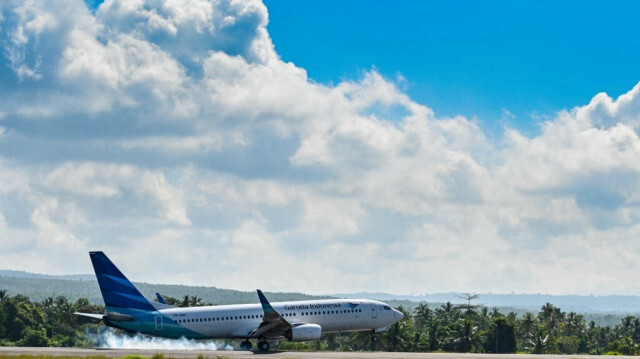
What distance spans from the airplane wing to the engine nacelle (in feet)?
2.09

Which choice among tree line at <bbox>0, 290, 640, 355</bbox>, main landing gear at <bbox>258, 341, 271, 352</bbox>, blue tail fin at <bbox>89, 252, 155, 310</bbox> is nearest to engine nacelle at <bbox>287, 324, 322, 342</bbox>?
main landing gear at <bbox>258, 341, 271, 352</bbox>

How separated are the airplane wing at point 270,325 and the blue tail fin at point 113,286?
32.8 feet

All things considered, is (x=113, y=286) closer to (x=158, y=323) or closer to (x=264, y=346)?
(x=158, y=323)

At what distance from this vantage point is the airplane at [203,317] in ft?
252

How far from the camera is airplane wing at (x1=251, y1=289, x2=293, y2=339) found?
75000mm

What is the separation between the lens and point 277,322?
76062 mm

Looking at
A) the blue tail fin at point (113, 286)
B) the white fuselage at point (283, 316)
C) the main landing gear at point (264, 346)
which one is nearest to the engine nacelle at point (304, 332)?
the main landing gear at point (264, 346)

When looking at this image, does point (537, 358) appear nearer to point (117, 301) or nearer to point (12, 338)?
point (117, 301)

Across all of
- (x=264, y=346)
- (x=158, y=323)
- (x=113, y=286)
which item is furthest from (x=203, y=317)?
(x=113, y=286)

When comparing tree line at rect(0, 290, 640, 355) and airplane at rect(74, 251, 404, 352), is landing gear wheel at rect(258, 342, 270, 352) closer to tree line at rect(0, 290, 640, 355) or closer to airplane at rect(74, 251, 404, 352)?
airplane at rect(74, 251, 404, 352)

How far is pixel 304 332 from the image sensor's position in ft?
254

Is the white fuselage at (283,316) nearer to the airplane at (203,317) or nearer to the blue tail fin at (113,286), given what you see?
the airplane at (203,317)

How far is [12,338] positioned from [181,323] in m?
65.1

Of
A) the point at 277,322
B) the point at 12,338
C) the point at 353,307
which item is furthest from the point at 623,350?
the point at 12,338
